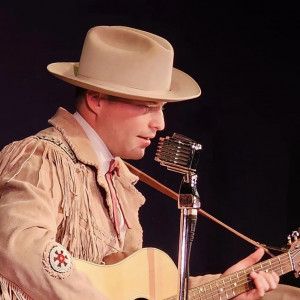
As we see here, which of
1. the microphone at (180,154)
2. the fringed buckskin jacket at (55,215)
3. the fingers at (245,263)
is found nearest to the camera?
the fringed buckskin jacket at (55,215)

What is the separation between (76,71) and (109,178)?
36 centimetres

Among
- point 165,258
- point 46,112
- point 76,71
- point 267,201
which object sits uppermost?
point 76,71

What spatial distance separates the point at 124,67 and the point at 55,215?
0.51m

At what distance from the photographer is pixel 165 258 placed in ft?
8.20

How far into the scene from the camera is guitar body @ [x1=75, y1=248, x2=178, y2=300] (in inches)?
87.8

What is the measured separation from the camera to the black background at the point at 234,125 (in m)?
3.65

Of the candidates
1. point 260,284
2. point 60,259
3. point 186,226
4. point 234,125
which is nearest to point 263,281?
point 260,284

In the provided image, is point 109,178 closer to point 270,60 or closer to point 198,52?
point 198,52

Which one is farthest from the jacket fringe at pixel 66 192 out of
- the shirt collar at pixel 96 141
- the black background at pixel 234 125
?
the black background at pixel 234 125

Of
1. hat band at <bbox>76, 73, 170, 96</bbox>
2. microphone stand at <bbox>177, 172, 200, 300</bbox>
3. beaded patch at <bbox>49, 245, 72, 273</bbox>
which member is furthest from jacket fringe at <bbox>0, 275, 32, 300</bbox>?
hat band at <bbox>76, 73, 170, 96</bbox>

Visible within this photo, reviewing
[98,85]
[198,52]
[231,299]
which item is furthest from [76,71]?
[198,52]

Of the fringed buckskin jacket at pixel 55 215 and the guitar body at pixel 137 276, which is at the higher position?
the fringed buckskin jacket at pixel 55 215

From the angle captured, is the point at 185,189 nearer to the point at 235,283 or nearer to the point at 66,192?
the point at 66,192

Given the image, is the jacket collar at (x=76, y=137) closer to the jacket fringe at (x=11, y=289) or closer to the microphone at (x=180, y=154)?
the microphone at (x=180, y=154)
